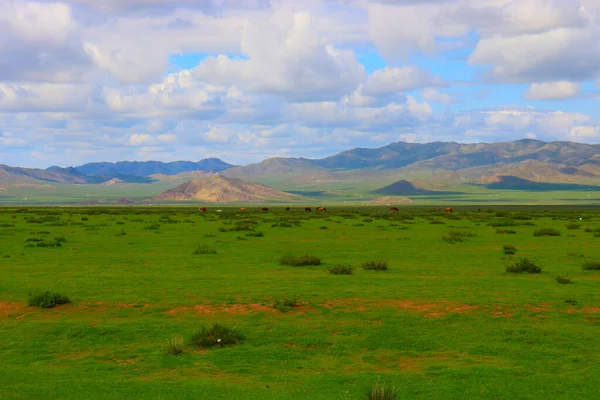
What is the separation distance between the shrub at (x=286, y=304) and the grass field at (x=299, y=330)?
0.22 feet

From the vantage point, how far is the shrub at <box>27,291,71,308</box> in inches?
726

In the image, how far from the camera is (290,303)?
59.7ft

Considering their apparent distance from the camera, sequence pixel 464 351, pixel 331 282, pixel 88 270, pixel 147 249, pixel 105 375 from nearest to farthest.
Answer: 1. pixel 105 375
2. pixel 464 351
3. pixel 331 282
4. pixel 88 270
5. pixel 147 249

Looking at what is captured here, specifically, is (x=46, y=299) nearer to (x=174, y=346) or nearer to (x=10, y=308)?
(x=10, y=308)

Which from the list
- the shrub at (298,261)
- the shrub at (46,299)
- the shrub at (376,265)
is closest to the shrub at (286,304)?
the shrub at (46,299)

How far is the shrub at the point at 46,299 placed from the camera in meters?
18.4

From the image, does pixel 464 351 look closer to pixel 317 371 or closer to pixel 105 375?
pixel 317 371

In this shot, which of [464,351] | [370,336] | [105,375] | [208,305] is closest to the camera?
[105,375]

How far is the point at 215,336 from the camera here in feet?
49.6

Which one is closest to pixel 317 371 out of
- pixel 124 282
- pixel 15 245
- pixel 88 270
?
pixel 124 282

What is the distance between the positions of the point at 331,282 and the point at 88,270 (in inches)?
419

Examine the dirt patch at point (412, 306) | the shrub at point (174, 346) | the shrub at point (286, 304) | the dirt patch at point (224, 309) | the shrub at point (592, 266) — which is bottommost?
the shrub at point (174, 346)

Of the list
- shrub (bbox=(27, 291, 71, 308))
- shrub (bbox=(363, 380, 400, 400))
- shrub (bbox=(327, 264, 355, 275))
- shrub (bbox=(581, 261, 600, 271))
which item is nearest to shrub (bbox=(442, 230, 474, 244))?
shrub (bbox=(581, 261, 600, 271))

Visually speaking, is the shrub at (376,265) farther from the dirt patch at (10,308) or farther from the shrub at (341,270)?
the dirt patch at (10,308)
